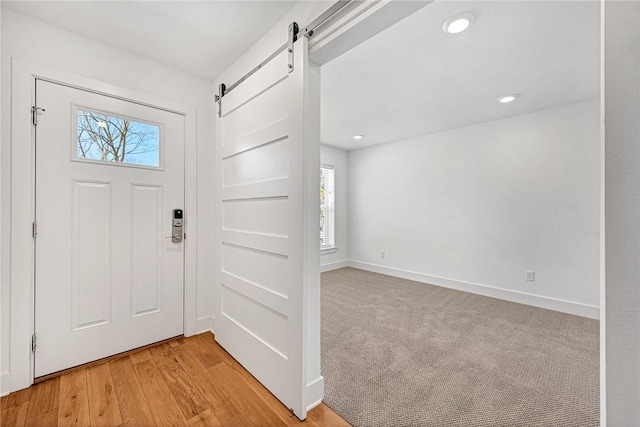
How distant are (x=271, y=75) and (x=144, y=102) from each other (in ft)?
4.00

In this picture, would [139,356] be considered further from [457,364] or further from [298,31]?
[298,31]

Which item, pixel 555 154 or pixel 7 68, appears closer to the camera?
pixel 7 68

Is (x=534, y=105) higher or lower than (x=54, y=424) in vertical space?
higher

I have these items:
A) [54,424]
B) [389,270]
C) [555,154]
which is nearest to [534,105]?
[555,154]

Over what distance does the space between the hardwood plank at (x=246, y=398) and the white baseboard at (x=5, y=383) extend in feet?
3.88

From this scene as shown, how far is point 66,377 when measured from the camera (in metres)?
1.80

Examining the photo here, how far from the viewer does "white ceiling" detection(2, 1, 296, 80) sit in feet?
5.31

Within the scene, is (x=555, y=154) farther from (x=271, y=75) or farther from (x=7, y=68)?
(x=7, y=68)

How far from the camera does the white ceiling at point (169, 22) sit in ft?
5.31

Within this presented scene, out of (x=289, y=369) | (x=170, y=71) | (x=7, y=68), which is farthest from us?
(x=170, y=71)

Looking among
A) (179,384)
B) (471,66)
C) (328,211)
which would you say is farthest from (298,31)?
(328,211)

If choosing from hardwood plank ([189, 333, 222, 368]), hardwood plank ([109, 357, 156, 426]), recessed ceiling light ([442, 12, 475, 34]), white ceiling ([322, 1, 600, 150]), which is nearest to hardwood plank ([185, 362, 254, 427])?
hardwood plank ([189, 333, 222, 368])

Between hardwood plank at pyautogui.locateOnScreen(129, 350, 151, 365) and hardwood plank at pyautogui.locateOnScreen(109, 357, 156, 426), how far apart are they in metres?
0.03

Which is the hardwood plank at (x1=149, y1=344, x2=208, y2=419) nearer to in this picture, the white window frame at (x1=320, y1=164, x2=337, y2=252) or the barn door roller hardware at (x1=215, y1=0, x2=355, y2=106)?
the barn door roller hardware at (x1=215, y1=0, x2=355, y2=106)
